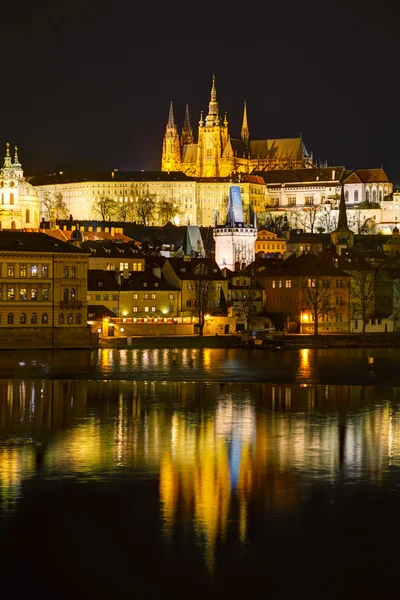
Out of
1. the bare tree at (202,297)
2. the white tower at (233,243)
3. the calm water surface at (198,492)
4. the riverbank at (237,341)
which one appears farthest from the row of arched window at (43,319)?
the white tower at (233,243)

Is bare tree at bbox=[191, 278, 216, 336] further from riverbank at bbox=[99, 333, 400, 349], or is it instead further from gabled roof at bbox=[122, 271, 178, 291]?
riverbank at bbox=[99, 333, 400, 349]

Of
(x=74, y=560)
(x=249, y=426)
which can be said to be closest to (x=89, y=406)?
(x=249, y=426)

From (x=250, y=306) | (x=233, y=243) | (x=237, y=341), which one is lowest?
(x=237, y=341)

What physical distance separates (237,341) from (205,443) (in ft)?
134

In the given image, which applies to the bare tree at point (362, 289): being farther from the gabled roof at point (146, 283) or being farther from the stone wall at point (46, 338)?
the stone wall at point (46, 338)

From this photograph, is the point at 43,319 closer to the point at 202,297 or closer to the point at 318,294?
the point at 202,297

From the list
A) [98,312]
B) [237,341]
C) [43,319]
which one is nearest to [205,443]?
[43,319]

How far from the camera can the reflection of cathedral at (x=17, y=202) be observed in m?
136

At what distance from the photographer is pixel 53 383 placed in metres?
44.3

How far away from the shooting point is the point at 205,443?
30.1m

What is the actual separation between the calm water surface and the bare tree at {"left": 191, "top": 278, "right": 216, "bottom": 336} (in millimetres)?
34047

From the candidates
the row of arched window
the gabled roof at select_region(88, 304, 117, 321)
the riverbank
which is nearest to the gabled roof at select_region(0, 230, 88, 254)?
the row of arched window

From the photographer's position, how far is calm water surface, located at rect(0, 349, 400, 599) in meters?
19.3

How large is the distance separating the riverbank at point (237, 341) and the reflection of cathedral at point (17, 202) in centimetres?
6697
